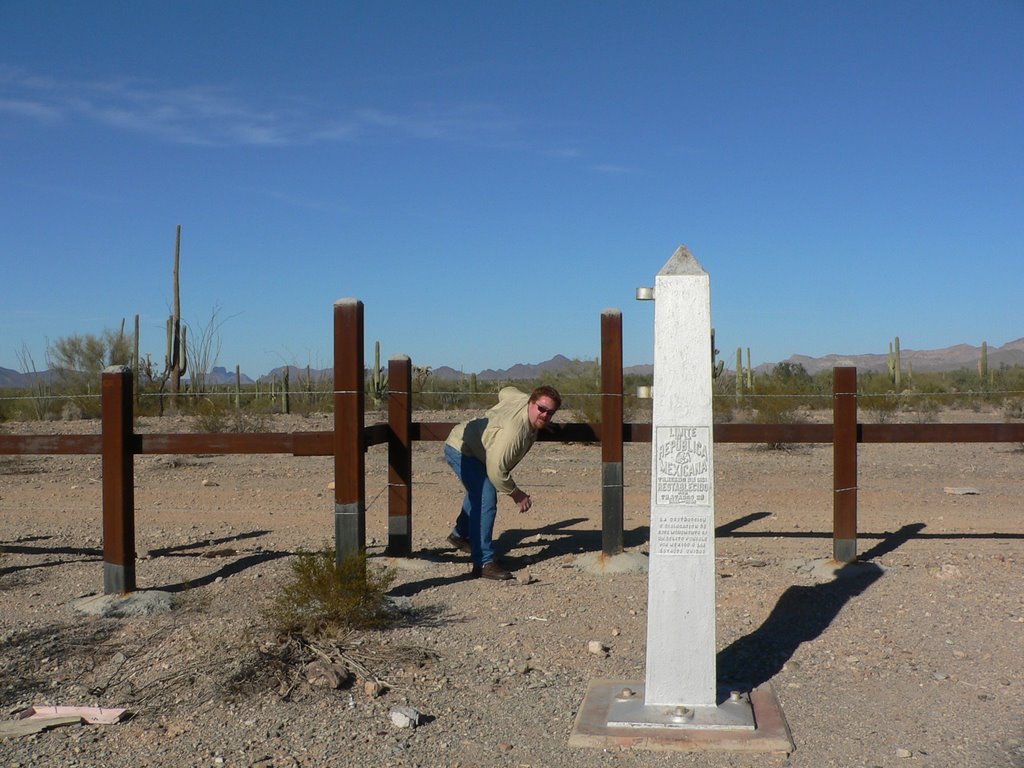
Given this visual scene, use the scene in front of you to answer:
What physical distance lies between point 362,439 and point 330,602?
1463mm

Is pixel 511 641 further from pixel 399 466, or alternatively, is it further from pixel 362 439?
pixel 399 466

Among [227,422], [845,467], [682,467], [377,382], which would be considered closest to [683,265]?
[682,467]

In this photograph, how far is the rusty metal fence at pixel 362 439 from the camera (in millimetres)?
6902

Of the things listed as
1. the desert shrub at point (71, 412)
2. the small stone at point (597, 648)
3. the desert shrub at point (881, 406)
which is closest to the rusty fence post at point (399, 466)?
the small stone at point (597, 648)

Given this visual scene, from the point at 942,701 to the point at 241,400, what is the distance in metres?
25.8

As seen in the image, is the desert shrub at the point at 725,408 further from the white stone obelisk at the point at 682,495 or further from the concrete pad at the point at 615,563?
the white stone obelisk at the point at 682,495

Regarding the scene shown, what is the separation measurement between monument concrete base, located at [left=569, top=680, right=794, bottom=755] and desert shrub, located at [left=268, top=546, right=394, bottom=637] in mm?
1577

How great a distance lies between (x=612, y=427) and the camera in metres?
7.68

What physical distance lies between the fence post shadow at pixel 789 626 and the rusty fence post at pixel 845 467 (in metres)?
0.17

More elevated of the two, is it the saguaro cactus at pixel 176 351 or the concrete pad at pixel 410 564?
the saguaro cactus at pixel 176 351

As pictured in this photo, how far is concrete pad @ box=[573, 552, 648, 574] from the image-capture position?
7.53 metres

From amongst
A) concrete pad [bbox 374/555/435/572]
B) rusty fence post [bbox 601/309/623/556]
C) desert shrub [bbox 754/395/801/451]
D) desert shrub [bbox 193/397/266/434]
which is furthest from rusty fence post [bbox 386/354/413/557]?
desert shrub [bbox 754/395/801/451]

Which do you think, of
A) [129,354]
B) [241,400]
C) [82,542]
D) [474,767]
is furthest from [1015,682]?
[129,354]

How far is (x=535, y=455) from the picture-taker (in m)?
16.6
